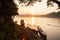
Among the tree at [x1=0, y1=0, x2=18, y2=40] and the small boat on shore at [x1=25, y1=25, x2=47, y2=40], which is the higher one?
the tree at [x1=0, y1=0, x2=18, y2=40]

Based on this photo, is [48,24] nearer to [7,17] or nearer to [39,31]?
[39,31]

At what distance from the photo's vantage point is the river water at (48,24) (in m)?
2.17

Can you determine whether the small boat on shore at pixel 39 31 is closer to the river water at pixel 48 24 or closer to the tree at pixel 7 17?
the river water at pixel 48 24

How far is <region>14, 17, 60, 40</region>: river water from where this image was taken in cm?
217

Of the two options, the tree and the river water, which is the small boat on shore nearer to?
the river water

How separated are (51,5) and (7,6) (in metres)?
0.51

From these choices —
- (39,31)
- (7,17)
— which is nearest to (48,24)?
(39,31)

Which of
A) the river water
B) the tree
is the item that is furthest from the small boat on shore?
the tree

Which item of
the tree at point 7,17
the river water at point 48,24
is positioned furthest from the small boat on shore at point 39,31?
the tree at point 7,17

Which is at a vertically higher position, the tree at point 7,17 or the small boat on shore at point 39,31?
the tree at point 7,17

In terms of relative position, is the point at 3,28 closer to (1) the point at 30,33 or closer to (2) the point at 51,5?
(1) the point at 30,33

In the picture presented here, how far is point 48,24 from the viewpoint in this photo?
86.2 inches

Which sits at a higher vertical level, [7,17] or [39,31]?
[7,17]

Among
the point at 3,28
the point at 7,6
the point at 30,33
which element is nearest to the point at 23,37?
the point at 30,33
